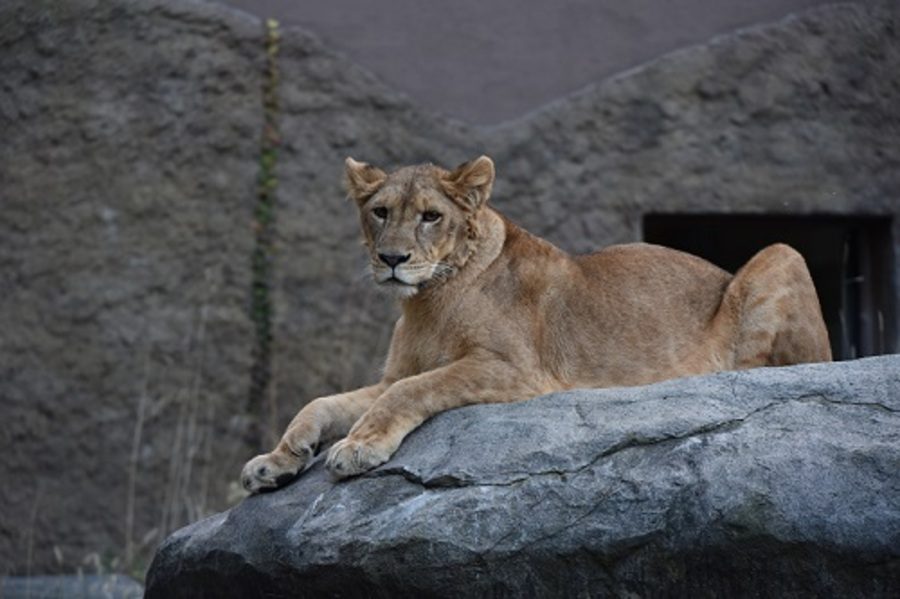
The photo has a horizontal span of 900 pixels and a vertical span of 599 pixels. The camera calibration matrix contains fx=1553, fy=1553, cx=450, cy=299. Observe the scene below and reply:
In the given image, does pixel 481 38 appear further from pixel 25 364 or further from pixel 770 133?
pixel 25 364

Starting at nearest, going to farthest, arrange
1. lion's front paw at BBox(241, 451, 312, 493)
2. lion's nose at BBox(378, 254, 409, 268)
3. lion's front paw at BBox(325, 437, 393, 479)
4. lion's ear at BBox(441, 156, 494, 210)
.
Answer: lion's front paw at BBox(325, 437, 393, 479)
lion's front paw at BBox(241, 451, 312, 493)
lion's nose at BBox(378, 254, 409, 268)
lion's ear at BBox(441, 156, 494, 210)

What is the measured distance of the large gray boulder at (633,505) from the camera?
4820 mm

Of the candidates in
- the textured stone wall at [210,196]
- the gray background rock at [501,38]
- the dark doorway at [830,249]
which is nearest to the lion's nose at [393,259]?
the textured stone wall at [210,196]

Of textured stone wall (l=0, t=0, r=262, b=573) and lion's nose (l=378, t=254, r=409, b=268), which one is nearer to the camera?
lion's nose (l=378, t=254, r=409, b=268)

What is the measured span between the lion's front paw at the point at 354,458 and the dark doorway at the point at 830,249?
4.55 metres

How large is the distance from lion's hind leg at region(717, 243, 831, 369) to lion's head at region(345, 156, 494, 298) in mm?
1213

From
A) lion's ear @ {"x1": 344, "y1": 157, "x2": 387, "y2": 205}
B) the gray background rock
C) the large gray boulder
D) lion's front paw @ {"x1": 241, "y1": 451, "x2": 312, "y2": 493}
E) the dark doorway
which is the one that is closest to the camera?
the large gray boulder

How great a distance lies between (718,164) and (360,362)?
2.53 m

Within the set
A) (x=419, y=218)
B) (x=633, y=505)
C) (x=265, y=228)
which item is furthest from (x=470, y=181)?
(x=265, y=228)

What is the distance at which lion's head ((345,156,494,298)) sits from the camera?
6.09 meters

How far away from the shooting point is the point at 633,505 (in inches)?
196

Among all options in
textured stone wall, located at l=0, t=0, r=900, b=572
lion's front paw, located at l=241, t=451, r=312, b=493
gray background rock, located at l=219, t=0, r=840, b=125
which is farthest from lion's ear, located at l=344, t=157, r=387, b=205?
gray background rock, located at l=219, t=0, r=840, b=125

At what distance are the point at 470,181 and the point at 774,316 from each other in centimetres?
141

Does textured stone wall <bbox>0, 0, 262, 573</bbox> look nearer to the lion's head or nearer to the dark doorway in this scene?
the dark doorway
